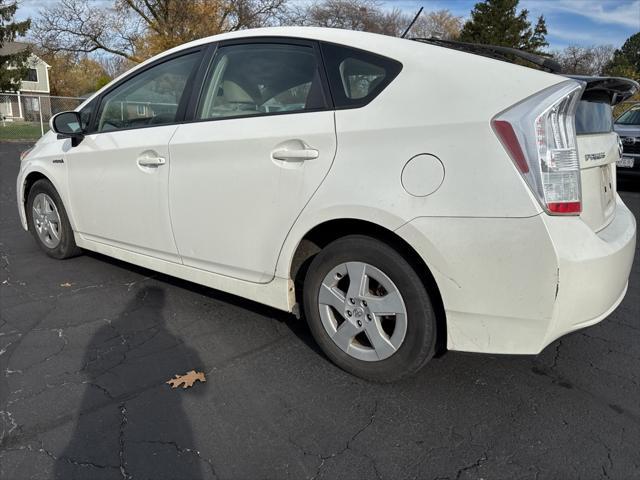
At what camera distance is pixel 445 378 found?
104 inches

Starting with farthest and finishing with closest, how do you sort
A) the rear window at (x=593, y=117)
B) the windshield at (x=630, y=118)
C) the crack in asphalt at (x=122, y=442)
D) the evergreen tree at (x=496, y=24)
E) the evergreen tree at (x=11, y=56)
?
the evergreen tree at (x=496, y=24) < the evergreen tree at (x=11, y=56) < the windshield at (x=630, y=118) < the rear window at (x=593, y=117) < the crack in asphalt at (x=122, y=442)

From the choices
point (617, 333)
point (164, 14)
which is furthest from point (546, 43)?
point (617, 333)

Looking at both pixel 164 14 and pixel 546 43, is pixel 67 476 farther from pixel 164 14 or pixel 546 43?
pixel 546 43

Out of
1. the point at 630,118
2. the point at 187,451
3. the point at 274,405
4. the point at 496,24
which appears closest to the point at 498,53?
the point at 274,405

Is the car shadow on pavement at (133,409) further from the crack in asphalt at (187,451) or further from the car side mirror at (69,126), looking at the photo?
the car side mirror at (69,126)

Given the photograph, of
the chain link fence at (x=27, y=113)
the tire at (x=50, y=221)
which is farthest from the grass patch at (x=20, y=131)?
the tire at (x=50, y=221)

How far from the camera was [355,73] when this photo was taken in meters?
2.46

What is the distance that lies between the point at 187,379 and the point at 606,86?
2.50m

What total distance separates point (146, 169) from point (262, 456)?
2.01m

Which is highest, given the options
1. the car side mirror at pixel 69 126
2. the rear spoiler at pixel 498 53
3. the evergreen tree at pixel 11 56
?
the evergreen tree at pixel 11 56

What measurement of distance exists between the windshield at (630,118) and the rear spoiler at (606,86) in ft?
29.2

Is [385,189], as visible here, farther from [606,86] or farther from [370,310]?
[606,86]

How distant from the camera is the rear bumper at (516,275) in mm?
1969

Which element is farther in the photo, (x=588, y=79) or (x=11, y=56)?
(x=11, y=56)
